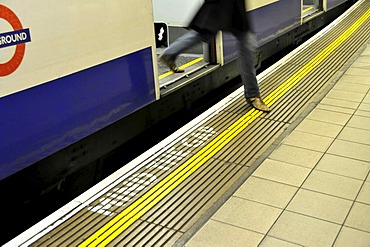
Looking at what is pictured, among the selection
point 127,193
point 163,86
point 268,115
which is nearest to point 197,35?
point 163,86

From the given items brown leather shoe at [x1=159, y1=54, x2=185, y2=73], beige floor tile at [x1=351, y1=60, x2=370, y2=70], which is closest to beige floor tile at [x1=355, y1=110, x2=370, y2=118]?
beige floor tile at [x1=351, y1=60, x2=370, y2=70]

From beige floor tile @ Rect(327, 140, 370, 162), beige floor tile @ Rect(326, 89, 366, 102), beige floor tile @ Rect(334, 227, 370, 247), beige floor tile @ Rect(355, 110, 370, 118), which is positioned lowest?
beige floor tile @ Rect(334, 227, 370, 247)

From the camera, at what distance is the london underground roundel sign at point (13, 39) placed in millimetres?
2418

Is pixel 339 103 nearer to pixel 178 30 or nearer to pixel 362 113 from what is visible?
pixel 362 113

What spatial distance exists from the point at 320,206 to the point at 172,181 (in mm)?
902

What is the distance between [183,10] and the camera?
467 cm

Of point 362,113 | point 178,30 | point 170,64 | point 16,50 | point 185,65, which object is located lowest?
point 362,113

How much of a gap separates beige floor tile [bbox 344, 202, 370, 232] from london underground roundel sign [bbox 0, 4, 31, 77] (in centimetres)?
195

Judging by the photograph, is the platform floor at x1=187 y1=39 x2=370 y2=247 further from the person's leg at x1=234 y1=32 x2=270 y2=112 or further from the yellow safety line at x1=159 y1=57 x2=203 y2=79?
the yellow safety line at x1=159 y1=57 x2=203 y2=79

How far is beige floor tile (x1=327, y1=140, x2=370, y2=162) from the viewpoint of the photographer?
3.29 meters

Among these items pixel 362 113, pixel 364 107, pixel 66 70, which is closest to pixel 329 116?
pixel 362 113

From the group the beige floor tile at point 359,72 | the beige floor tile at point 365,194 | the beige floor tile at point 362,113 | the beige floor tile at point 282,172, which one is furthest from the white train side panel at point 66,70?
the beige floor tile at point 359,72

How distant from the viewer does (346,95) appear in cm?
439

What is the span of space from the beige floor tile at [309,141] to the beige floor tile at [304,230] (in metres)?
0.90
